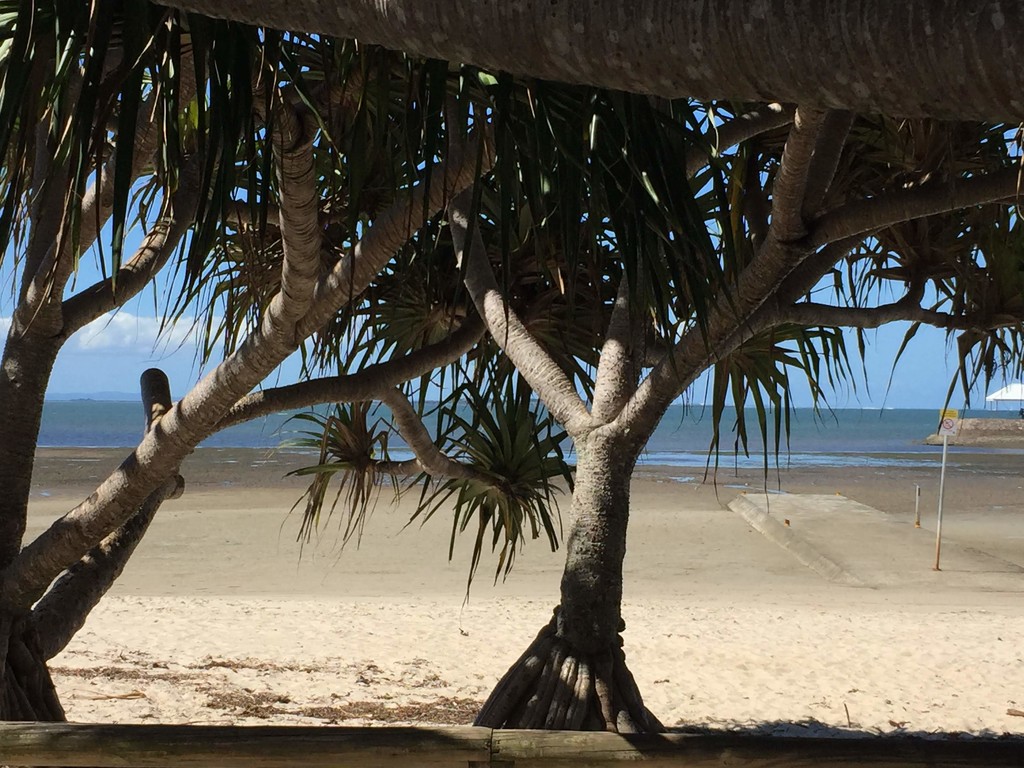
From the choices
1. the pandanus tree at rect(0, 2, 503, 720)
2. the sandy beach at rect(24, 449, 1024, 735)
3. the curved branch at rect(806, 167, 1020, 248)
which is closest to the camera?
the pandanus tree at rect(0, 2, 503, 720)

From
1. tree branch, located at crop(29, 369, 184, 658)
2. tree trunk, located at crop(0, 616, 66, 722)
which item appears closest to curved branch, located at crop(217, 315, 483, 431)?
tree branch, located at crop(29, 369, 184, 658)

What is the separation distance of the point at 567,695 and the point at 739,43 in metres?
2.14

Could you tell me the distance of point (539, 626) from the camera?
7.07m

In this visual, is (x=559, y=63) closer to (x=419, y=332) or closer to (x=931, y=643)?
(x=419, y=332)

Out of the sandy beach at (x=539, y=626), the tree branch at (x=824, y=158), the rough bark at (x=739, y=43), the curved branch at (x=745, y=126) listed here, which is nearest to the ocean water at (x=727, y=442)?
the sandy beach at (x=539, y=626)

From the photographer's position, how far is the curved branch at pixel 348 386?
10.2 ft

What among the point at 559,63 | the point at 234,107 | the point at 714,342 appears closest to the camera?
the point at 559,63

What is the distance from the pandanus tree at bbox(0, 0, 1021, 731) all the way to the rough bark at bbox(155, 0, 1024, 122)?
2.41 feet

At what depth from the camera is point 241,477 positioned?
23.5 meters

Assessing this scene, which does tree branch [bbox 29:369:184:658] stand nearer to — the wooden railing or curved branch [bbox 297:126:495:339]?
curved branch [bbox 297:126:495:339]

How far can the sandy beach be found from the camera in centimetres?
485

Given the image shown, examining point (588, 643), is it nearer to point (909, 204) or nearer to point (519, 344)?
point (519, 344)

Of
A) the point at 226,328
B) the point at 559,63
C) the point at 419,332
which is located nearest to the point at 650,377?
the point at 419,332

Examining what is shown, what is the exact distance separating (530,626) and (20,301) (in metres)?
4.88
